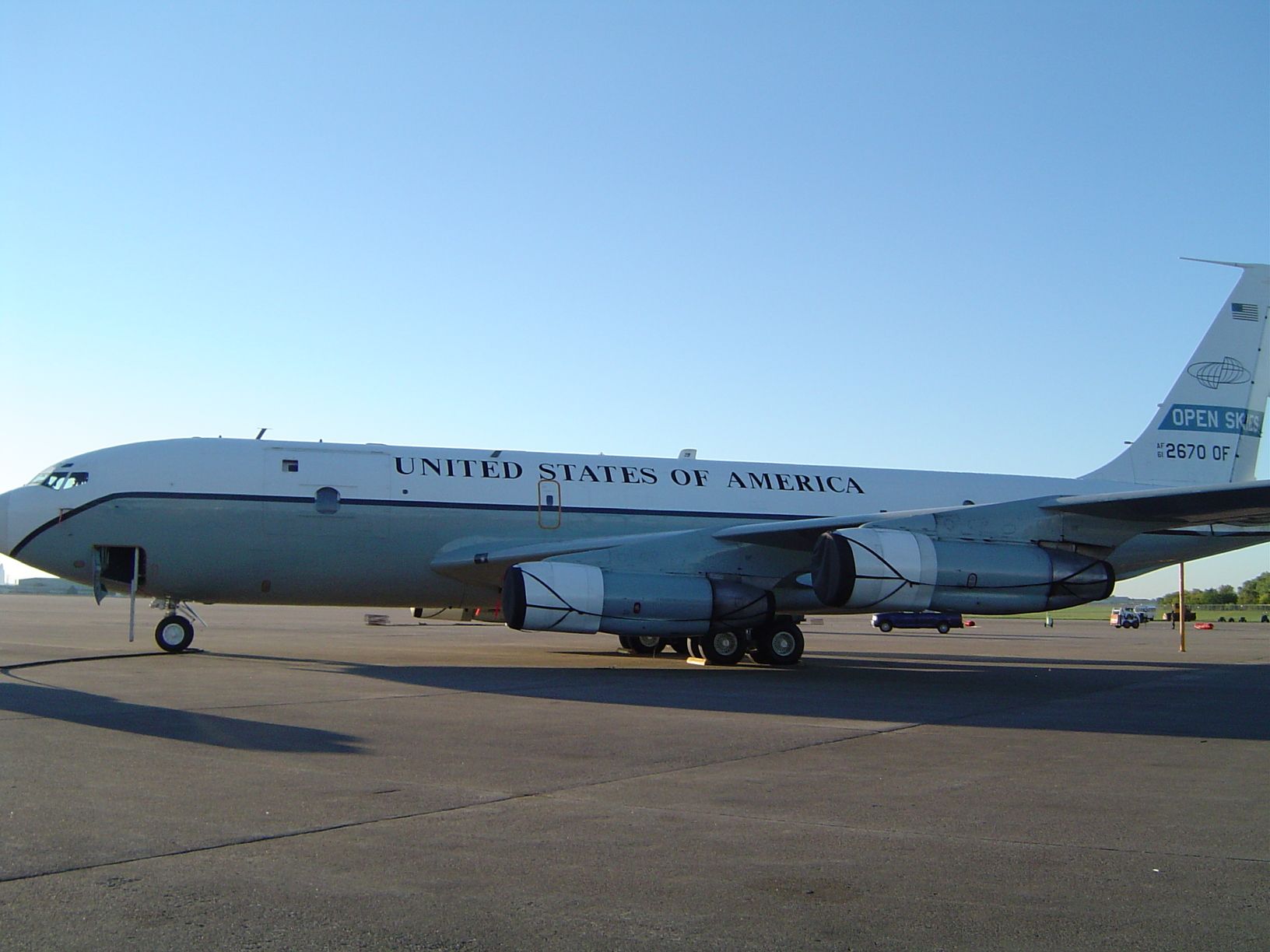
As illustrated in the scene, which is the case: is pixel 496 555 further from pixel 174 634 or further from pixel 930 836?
pixel 930 836

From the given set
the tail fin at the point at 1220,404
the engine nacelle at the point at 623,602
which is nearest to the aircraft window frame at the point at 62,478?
the engine nacelle at the point at 623,602

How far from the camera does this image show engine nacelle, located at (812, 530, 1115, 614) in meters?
15.5

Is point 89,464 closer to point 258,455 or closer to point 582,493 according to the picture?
point 258,455

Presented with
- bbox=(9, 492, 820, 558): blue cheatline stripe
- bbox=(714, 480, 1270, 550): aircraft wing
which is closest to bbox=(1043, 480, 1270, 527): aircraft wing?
bbox=(714, 480, 1270, 550): aircraft wing

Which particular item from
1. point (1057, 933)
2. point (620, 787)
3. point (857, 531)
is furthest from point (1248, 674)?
point (1057, 933)

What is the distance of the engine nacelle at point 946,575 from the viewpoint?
15453mm

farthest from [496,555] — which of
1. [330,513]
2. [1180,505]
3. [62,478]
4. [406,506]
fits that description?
[1180,505]

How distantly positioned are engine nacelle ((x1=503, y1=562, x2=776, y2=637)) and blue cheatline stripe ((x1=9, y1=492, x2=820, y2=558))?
123 inches

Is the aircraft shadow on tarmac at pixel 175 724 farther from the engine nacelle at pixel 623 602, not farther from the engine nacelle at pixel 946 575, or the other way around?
the engine nacelle at pixel 946 575

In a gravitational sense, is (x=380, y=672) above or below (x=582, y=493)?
below

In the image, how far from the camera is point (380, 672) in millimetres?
16156

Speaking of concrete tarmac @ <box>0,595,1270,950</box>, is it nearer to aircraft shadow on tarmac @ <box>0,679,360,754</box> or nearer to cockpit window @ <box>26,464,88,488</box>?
aircraft shadow on tarmac @ <box>0,679,360,754</box>

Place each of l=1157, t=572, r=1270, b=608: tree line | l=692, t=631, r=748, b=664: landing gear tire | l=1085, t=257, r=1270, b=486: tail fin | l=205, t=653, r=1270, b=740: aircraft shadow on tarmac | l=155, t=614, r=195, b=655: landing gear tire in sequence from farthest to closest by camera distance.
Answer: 1. l=1157, t=572, r=1270, b=608: tree line
2. l=1085, t=257, r=1270, b=486: tail fin
3. l=692, t=631, r=748, b=664: landing gear tire
4. l=155, t=614, r=195, b=655: landing gear tire
5. l=205, t=653, r=1270, b=740: aircraft shadow on tarmac

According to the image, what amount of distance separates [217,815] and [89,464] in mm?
14208
